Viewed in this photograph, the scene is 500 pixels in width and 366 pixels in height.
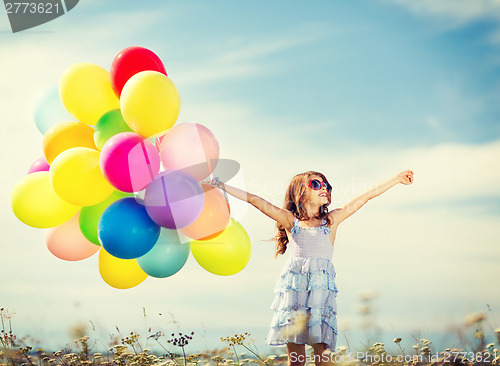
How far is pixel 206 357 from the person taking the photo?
187 inches

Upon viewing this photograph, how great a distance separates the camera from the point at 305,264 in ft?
13.0

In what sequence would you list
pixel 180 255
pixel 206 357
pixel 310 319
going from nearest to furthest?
pixel 310 319 < pixel 180 255 < pixel 206 357

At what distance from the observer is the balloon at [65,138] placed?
434cm

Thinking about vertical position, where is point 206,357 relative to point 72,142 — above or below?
below

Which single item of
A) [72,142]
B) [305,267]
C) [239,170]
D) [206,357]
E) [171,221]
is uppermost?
[72,142]

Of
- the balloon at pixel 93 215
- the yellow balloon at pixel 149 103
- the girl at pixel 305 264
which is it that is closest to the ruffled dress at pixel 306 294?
the girl at pixel 305 264

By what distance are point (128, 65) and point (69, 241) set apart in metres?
1.55

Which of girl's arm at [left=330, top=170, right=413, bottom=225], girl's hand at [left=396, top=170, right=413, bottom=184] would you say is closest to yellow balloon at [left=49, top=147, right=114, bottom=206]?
girl's arm at [left=330, top=170, right=413, bottom=225]

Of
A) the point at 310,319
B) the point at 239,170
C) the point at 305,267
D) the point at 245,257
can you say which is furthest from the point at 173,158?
Answer: the point at 310,319

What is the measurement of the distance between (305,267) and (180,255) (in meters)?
0.99

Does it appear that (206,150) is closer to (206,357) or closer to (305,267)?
(305,267)

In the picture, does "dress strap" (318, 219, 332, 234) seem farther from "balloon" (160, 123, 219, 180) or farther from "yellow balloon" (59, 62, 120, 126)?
"yellow balloon" (59, 62, 120, 126)

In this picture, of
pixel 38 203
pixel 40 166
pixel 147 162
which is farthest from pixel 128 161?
pixel 40 166

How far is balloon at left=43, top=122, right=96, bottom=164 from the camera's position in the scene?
14.2 ft
